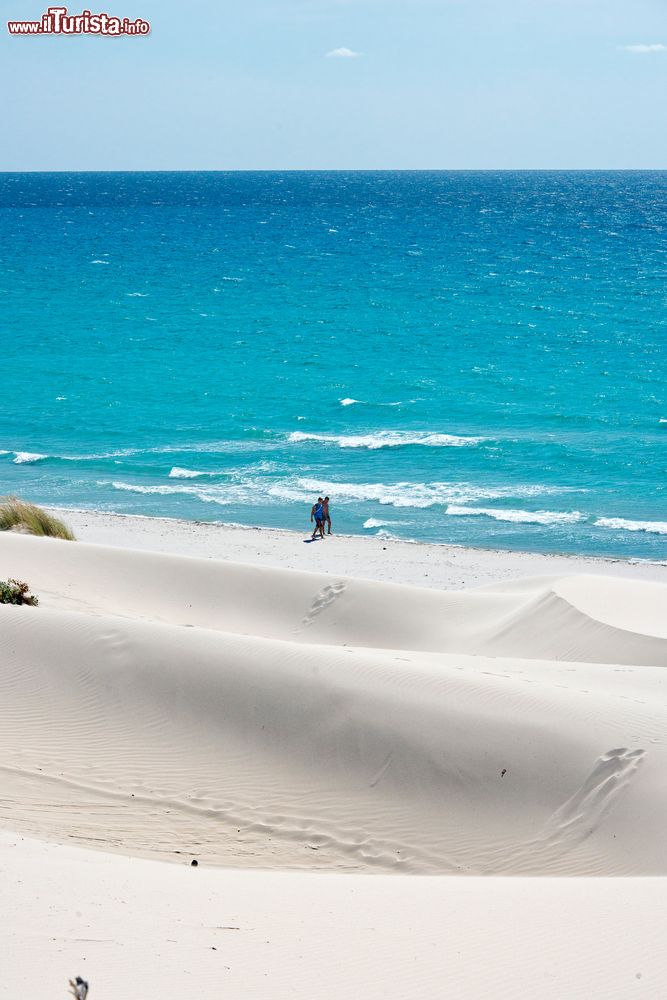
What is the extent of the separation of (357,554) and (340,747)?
11131 mm

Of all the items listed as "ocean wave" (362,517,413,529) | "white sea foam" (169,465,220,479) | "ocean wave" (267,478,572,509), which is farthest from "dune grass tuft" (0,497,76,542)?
"white sea foam" (169,465,220,479)

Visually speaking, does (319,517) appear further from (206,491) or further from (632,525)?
(632,525)

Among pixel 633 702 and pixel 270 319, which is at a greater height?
pixel 270 319

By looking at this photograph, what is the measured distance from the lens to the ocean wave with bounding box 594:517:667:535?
24719 millimetres

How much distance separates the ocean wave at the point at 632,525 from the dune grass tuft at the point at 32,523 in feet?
39.2

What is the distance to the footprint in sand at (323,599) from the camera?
16188mm

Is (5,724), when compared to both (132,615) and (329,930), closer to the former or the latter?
(132,615)

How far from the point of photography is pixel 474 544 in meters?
23.5

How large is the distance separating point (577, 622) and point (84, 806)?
7.57 m

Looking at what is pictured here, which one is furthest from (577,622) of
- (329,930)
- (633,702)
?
(329,930)

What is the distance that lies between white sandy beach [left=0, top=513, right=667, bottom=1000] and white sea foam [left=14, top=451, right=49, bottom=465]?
14452 millimetres

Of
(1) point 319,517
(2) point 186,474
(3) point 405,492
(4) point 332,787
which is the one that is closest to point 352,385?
(2) point 186,474

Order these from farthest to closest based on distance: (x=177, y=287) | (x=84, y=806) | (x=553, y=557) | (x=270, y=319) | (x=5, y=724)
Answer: (x=177, y=287) → (x=270, y=319) → (x=553, y=557) → (x=5, y=724) → (x=84, y=806)

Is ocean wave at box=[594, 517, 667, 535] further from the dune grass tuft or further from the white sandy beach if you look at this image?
the dune grass tuft
